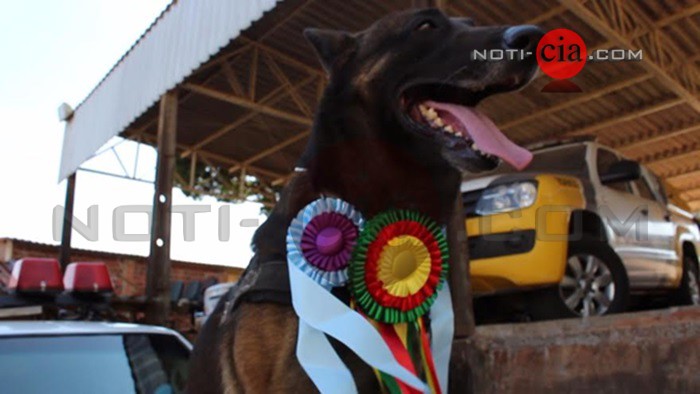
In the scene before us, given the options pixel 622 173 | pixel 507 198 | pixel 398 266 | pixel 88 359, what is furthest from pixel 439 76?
pixel 622 173

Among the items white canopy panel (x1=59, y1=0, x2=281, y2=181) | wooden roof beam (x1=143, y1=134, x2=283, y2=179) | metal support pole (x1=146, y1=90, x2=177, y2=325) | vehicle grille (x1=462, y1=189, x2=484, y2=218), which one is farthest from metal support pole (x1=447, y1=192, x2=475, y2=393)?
wooden roof beam (x1=143, y1=134, x2=283, y2=179)

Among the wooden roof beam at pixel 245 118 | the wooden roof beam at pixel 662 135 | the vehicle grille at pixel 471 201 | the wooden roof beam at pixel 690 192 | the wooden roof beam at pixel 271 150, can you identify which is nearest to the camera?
the vehicle grille at pixel 471 201

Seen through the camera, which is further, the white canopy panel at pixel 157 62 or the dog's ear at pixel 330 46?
the white canopy panel at pixel 157 62

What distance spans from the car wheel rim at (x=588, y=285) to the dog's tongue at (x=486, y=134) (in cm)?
304

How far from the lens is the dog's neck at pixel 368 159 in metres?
1.71

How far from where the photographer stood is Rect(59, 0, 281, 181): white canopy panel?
24.3 feet

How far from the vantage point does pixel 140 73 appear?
953 centimetres

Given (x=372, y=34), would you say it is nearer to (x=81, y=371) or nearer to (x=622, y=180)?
(x=81, y=371)

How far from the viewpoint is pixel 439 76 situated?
179 cm

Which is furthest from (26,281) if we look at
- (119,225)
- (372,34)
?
(372,34)

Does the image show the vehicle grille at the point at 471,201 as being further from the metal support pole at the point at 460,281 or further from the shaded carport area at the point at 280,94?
the shaded carport area at the point at 280,94

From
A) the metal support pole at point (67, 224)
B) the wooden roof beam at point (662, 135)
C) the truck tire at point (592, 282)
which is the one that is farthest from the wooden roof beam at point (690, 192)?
the metal support pole at point (67, 224)

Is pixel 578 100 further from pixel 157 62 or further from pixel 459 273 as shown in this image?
pixel 459 273

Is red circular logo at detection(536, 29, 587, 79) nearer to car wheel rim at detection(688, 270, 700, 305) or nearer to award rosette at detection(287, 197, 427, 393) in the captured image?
car wheel rim at detection(688, 270, 700, 305)
